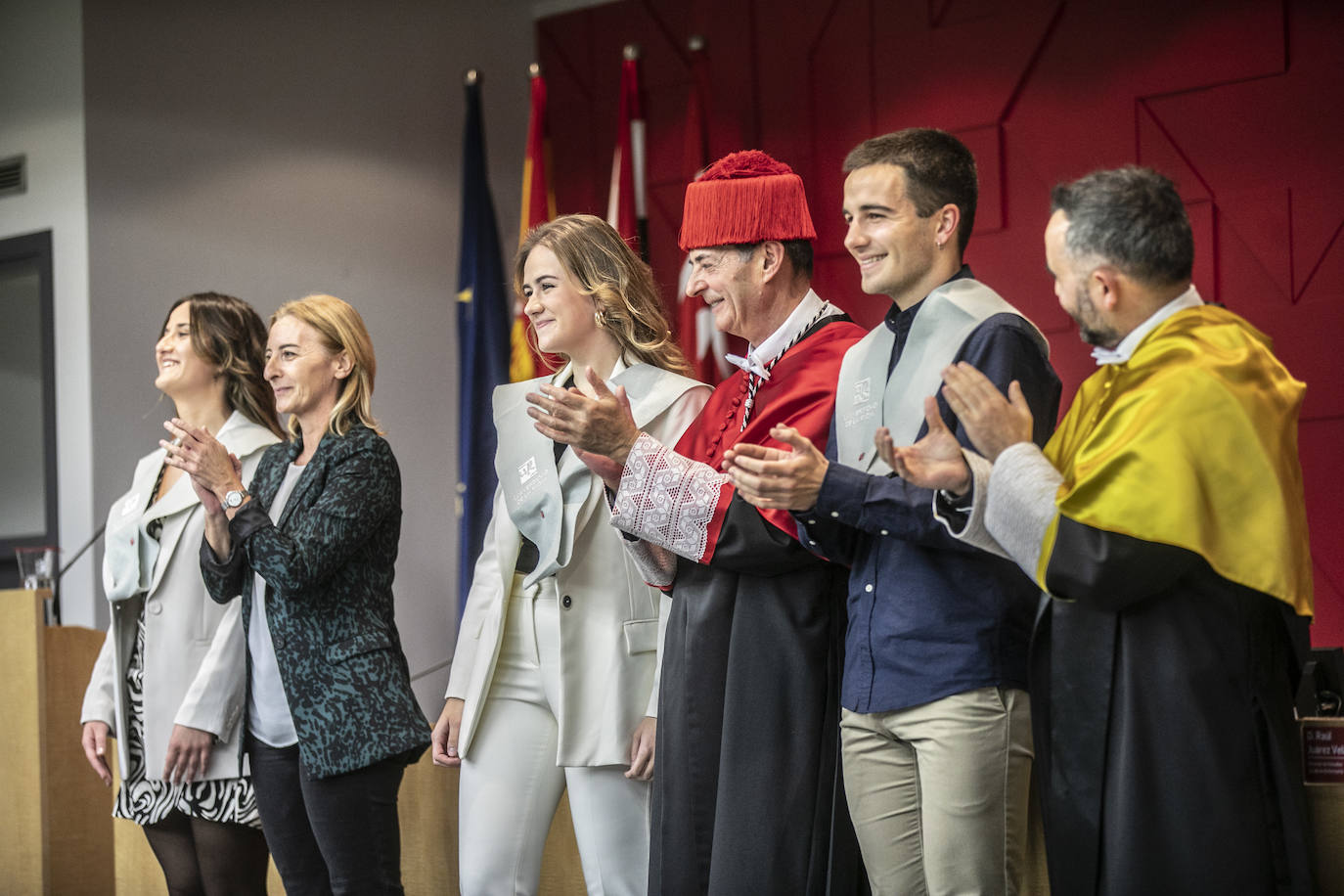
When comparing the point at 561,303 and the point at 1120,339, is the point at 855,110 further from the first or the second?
the point at 1120,339

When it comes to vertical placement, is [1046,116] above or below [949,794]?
above

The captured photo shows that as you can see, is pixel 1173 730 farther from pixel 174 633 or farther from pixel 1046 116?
pixel 1046 116

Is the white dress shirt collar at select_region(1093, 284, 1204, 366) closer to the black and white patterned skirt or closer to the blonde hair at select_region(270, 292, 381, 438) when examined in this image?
the blonde hair at select_region(270, 292, 381, 438)

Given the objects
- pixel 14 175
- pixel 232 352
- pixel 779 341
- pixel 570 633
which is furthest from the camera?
pixel 14 175

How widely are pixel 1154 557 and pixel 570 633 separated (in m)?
1.09

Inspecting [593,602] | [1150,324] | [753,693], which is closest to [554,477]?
[593,602]

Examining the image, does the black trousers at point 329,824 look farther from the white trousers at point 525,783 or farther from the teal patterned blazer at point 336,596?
the white trousers at point 525,783

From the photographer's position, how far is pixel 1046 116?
15.4 feet

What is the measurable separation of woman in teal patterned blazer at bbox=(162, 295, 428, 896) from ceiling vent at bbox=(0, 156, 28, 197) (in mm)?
2686

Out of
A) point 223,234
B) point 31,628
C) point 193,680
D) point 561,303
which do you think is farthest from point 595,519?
point 223,234

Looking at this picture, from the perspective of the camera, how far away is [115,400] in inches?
184

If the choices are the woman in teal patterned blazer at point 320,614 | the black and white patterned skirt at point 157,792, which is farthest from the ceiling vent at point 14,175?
the woman in teal patterned blazer at point 320,614

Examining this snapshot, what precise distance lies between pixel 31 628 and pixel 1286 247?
3.77 meters

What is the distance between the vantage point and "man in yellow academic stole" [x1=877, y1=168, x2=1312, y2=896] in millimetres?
1497
